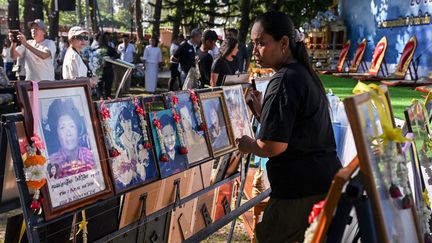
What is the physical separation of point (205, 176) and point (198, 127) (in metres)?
0.53

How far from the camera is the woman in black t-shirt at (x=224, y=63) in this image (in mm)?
6750

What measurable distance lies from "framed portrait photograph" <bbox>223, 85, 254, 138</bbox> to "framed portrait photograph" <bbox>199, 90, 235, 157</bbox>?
0.05m

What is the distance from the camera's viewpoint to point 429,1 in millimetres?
16234

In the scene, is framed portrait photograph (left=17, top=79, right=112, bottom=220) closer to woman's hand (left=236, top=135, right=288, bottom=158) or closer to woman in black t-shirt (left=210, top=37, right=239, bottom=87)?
woman's hand (left=236, top=135, right=288, bottom=158)

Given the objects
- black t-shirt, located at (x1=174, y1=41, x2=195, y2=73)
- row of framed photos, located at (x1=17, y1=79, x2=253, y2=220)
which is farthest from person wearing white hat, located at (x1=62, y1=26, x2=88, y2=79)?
black t-shirt, located at (x1=174, y1=41, x2=195, y2=73)

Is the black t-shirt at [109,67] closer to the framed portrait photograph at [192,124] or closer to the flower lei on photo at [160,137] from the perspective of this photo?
the framed portrait photograph at [192,124]

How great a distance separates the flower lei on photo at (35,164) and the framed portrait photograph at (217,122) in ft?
5.01

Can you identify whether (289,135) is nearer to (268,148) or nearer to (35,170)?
(268,148)

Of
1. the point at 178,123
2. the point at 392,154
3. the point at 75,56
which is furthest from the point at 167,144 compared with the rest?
the point at 75,56

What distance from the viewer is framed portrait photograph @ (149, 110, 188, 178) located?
10.6 feet

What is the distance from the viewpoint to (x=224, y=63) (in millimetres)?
6777

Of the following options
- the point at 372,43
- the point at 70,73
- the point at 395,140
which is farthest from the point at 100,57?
the point at 372,43

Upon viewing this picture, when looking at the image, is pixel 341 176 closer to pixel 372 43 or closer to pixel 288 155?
pixel 288 155

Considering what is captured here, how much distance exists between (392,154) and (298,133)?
24.2 inches
